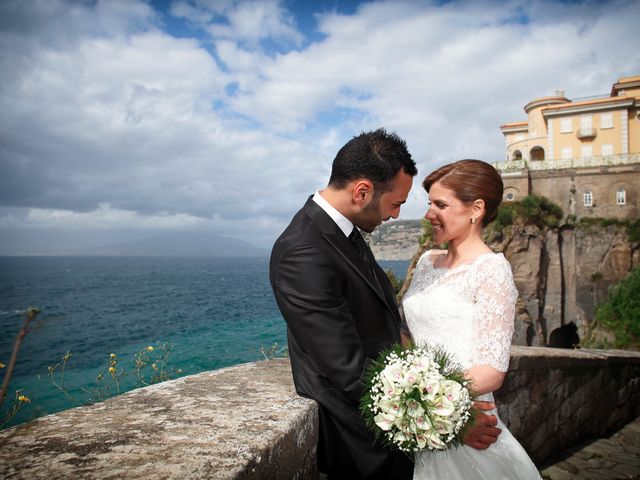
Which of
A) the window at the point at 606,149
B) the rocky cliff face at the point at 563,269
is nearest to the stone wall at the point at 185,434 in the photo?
the rocky cliff face at the point at 563,269

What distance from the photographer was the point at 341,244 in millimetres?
2377

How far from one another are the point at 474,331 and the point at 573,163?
1489 inches

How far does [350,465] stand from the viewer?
2264mm

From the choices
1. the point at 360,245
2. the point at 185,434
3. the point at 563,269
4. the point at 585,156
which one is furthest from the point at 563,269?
the point at 185,434

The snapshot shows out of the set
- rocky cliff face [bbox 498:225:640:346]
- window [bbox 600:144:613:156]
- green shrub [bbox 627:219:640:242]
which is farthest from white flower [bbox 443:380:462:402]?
window [bbox 600:144:613:156]

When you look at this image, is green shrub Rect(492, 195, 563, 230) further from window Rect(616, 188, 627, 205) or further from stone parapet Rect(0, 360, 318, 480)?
stone parapet Rect(0, 360, 318, 480)

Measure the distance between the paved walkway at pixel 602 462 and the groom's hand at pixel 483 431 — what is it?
2295 mm

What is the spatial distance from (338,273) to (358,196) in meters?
0.56

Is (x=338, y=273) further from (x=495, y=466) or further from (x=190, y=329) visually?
(x=190, y=329)

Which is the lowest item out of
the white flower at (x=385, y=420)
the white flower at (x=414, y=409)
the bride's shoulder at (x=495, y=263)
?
the white flower at (x=385, y=420)

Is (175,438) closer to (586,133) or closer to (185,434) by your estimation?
(185,434)

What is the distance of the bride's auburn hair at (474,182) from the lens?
3109 mm

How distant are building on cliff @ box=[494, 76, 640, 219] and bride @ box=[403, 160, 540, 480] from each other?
3496 cm

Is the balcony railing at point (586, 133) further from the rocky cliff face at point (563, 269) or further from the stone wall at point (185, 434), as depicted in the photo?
the stone wall at point (185, 434)
